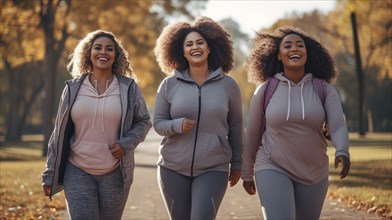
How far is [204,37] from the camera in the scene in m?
5.45

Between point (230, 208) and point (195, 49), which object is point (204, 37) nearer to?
point (195, 49)

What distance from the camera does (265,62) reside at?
525cm

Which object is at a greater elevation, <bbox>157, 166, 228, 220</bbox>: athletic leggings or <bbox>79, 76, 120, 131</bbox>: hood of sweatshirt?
<bbox>79, 76, 120, 131</bbox>: hood of sweatshirt

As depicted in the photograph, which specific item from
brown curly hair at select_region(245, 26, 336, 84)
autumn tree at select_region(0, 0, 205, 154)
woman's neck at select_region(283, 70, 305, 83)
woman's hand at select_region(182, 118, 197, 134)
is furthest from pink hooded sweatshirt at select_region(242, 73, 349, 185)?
autumn tree at select_region(0, 0, 205, 154)

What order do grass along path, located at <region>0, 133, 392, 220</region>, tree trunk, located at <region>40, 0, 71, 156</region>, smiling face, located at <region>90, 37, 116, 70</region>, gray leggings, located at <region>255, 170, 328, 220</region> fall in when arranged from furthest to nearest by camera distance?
tree trunk, located at <region>40, 0, 71, 156</region>
grass along path, located at <region>0, 133, 392, 220</region>
smiling face, located at <region>90, 37, 116, 70</region>
gray leggings, located at <region>255, 170, 328, 220</region>

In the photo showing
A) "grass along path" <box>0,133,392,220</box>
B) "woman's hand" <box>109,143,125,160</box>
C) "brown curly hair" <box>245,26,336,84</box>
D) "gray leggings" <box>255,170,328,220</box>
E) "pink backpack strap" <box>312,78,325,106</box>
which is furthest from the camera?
"grass along path" <box>0,133,392,220</box>

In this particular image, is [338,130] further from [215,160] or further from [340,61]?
[340,61]

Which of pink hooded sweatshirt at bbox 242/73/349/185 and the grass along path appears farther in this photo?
the grass along path

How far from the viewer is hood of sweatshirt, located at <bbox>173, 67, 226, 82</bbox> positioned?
17.2 feet

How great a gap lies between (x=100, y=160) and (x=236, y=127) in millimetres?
1231

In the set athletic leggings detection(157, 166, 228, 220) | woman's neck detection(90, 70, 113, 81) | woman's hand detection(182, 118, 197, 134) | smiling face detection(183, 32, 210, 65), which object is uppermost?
smiling face detection(183, 32, 210, 65)

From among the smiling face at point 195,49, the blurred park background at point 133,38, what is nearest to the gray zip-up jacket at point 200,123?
the smiling face at point 195,49

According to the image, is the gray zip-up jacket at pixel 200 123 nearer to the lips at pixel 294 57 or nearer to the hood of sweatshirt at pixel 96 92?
the hood of sweatshirt at pixel 96 92

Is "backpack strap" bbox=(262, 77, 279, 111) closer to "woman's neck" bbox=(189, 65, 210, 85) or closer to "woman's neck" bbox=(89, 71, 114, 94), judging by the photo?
"woman's neck" bbox=(189, 65, 210, 85)
